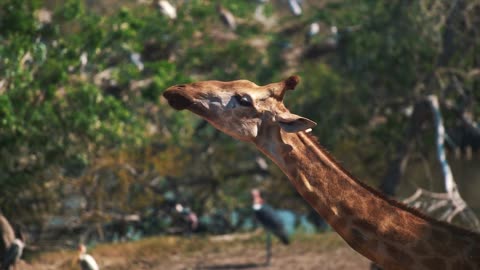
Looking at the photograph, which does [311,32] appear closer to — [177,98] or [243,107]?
[243,107]

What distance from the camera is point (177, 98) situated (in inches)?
212

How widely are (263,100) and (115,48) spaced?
872cm

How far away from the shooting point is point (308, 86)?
18.4m

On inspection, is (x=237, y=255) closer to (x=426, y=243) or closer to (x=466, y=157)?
(x=466, y=157)

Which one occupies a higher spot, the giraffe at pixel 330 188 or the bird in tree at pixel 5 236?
the giraffe at pixel 330 188

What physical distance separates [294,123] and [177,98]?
70cm

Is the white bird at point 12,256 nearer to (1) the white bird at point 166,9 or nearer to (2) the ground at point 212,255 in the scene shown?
(2) the ground at point 212,255

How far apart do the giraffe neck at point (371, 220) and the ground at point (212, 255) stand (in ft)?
27.3

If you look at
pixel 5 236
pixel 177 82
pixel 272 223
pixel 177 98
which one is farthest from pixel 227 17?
pixel 177 98

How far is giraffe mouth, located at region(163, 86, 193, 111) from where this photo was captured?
5.37 meters

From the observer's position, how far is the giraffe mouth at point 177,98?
17.6 ft

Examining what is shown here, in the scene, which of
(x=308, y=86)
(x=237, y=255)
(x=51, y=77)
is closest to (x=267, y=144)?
(x=51, y=77)

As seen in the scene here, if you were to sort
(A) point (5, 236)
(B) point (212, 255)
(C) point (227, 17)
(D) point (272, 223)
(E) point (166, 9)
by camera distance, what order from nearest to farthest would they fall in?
(A) point (5, 236) < (D) point (272, 223) < (B) point (212, 255) < (E) point (166, 9) < (C) point (227, 17)

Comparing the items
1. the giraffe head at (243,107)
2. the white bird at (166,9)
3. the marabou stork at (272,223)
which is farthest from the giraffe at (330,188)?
the white bird at (166,9)
